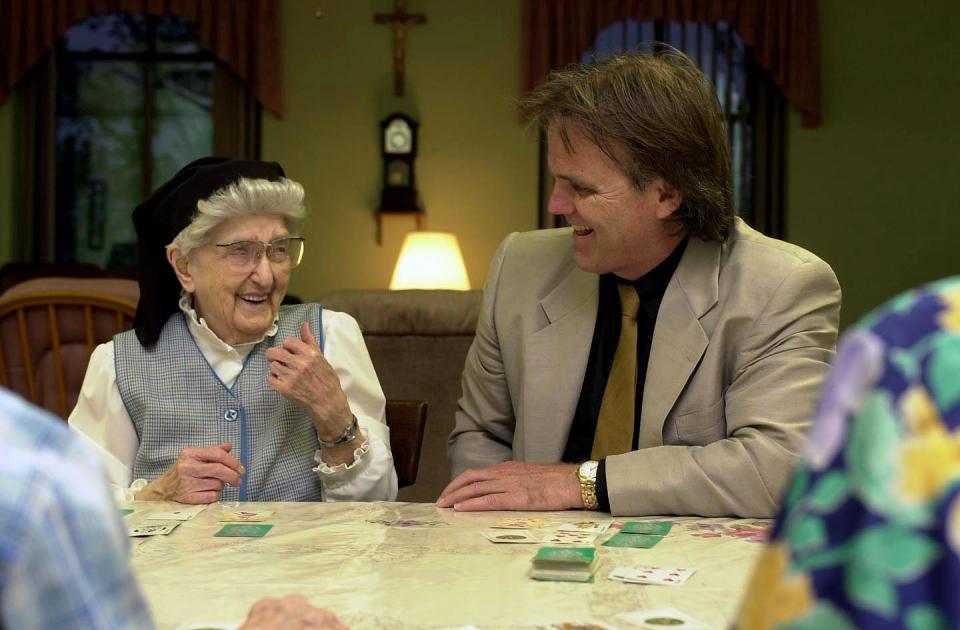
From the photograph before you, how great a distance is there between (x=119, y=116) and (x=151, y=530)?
7024 millimetres

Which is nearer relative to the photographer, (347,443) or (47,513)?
(47,513)

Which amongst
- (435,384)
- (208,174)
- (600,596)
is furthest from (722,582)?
(435,384)

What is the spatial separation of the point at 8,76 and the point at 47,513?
8.16 metres

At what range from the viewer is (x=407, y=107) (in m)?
8.06

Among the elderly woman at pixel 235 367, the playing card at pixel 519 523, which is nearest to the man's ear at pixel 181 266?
the elderly woman at pixel 235 367

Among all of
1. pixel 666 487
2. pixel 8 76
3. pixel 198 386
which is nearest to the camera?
pixel 666 487

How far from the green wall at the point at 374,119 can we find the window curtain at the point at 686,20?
221 mm

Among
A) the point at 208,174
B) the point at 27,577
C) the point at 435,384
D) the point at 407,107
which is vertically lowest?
the point at 435,384

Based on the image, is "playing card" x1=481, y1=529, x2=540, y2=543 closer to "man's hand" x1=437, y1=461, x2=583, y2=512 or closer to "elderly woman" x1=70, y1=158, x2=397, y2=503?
"man's hand" x1=437, y1=461, x2=583, y2=512

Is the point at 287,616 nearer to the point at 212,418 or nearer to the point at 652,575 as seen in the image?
the point at 652,575

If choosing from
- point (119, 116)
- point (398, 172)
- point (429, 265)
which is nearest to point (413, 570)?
point (429, 265)

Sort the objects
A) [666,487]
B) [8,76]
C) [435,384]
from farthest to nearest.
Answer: [8,76] → [435,384] → [666,487]

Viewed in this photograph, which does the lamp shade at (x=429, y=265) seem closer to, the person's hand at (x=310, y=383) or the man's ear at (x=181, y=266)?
the man's ear at (x=181, y=266)

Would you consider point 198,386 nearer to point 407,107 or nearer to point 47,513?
point 47,513
